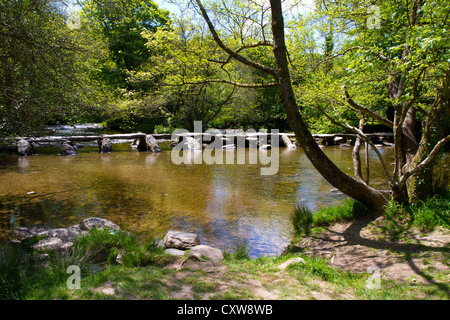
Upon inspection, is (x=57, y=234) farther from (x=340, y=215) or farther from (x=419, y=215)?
(x=419, y=215)

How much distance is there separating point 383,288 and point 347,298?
511 millimetres

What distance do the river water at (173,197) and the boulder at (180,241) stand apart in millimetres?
453

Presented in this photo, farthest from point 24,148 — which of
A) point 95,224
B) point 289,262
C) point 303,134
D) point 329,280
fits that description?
point 329,280

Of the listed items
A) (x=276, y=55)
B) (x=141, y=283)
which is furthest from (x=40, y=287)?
(x=276, y=55)

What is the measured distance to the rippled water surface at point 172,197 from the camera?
6.43 metres

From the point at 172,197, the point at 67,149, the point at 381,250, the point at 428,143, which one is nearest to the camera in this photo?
the point at 381,250

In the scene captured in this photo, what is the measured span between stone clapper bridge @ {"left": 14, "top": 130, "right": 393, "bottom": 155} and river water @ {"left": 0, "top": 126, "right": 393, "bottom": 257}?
351 centimetres

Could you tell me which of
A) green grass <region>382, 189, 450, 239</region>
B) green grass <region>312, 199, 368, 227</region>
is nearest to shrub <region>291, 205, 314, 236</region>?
green grass <region>312, 199, 368, 227</region>

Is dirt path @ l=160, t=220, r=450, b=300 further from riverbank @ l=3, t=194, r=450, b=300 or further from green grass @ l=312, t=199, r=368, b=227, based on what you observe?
green grass @ l=312, t=199, r=368, b=227

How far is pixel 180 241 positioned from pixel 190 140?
1536cm

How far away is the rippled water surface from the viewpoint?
6430mm

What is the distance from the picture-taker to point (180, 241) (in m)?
5.34
